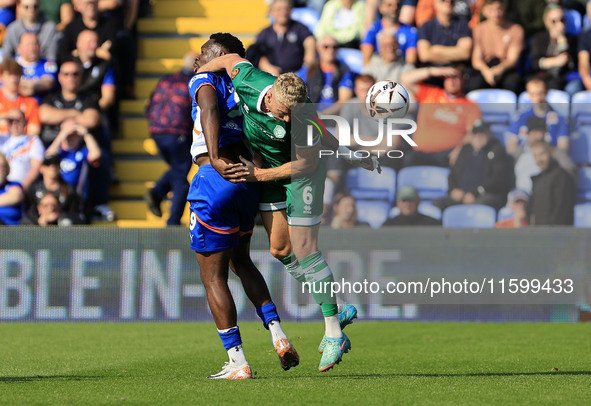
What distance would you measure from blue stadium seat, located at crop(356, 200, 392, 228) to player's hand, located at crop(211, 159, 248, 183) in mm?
5108

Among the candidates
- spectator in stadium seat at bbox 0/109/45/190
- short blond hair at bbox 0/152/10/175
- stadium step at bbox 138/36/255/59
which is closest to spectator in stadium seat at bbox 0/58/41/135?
spectator in stadium seat at bbox 0/109/45/190

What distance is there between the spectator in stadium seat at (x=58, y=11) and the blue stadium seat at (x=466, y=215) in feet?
22.1

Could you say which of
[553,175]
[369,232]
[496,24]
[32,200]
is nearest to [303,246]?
[369,232]

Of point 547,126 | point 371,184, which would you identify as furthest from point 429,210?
point 547,126

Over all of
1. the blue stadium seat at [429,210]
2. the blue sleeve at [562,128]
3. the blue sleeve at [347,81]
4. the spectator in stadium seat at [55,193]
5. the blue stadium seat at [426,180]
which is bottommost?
the spectator in stadium seat at [55,193]

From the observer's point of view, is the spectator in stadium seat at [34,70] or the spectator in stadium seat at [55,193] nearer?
the spectator in stadium seat at [55,193]

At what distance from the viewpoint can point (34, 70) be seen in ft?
47.8

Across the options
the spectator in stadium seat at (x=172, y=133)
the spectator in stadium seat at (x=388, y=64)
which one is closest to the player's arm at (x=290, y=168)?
the spectator in stadium seat at (x=172, y=133)

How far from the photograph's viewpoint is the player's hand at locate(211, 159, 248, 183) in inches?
272

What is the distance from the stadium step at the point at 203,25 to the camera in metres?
16.1

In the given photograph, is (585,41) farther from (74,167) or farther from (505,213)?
(74,167)

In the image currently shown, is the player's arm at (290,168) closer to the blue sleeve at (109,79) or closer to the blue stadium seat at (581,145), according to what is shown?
the blue stadium seat at (581,145)

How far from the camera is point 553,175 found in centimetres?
1170

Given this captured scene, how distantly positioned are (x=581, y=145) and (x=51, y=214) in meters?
6.47
